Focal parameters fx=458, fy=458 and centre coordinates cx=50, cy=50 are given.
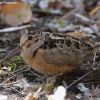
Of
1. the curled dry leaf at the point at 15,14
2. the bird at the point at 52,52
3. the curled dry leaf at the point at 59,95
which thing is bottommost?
the curled dry leaf at the point at 15,14

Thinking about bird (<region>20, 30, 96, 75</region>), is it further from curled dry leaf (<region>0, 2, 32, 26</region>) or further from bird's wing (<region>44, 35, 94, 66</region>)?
curled dry leaf (<region>0, 2, 32, 26</region>)

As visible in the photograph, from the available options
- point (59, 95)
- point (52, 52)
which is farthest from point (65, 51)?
point (59, 95)

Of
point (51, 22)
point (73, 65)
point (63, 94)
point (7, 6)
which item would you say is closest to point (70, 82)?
point (73, 65)

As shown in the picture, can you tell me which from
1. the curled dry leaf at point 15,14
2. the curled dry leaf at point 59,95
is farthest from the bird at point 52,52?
the curled dry leaf at point 15,14

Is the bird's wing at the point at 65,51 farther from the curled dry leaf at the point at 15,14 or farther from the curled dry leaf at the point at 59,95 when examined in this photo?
the curled dry leaf at the point at 15,14

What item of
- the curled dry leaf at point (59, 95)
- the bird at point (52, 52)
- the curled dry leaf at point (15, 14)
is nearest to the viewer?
the curled dry leaf at point (59, 95)

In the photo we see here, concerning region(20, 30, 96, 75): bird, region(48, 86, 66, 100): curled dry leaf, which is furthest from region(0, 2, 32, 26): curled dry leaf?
region(48, 86, 66, 100): curled dry leaf

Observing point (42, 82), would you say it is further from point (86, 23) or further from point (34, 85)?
point (86, 23)
